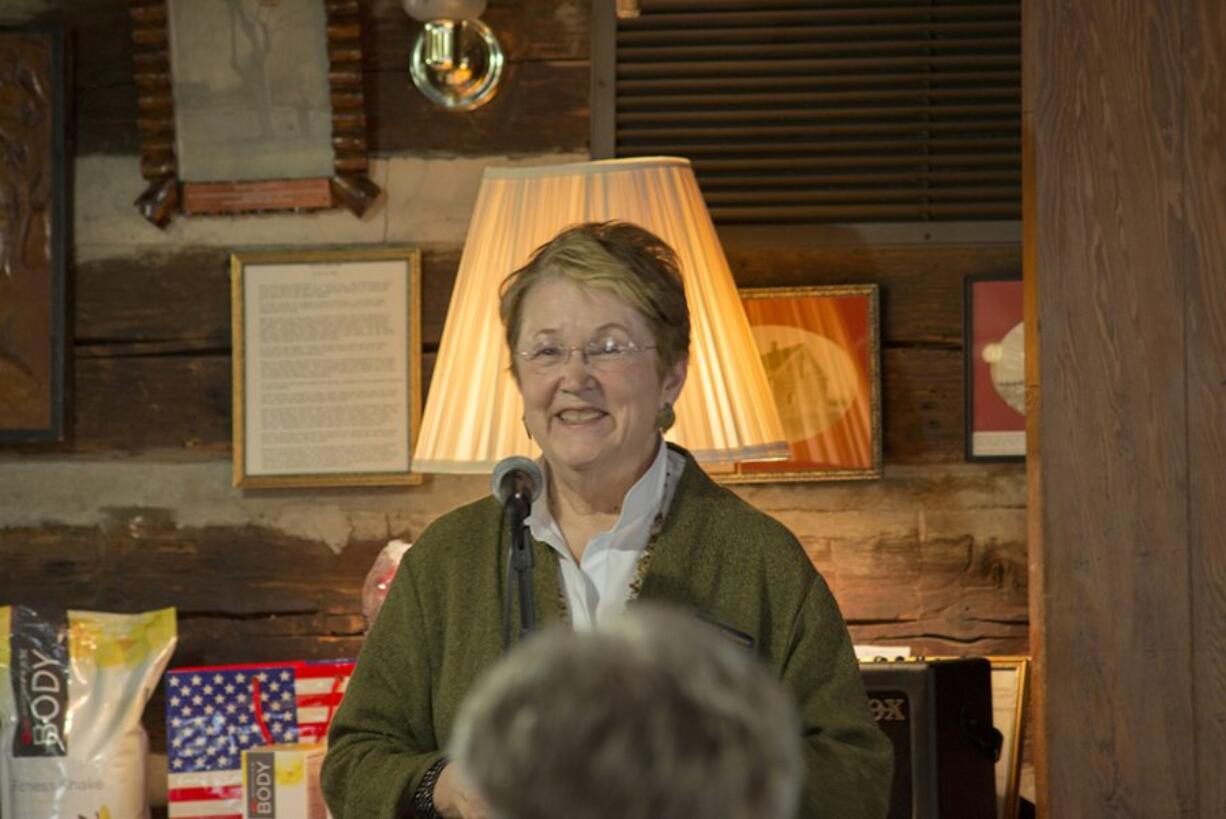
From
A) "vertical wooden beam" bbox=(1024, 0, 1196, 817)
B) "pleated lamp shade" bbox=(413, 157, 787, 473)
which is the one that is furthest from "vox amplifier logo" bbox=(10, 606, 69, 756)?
"vertical wooden beam" bbox=(1024, 0, 1196, 817)

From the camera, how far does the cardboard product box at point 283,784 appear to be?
2879 mm

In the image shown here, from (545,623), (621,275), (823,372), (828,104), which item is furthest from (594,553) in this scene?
(828,104)

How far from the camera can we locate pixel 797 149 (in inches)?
127

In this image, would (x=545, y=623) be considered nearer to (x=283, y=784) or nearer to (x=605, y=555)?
(x=605, y=555)

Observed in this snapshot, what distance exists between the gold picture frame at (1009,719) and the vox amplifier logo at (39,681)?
60.0 inches

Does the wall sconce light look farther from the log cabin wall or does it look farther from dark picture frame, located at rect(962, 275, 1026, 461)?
dark picture frame, located at rect(962, 275, 1026, 461)

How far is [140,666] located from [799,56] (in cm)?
154

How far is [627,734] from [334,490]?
244 centimetres

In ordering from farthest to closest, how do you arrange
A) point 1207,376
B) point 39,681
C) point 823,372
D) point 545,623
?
point 823,372 → point 39,681 → point 1207,376 → point 545,623

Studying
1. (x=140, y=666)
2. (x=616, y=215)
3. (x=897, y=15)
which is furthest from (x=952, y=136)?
(x=140, y=666)

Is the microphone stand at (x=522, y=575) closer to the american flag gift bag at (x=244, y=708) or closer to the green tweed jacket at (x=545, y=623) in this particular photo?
the green tweed jacket at (x=545, y=623)

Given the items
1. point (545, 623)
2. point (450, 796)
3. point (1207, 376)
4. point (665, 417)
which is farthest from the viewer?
point (1207, 376)

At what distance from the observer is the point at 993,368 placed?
3211mm

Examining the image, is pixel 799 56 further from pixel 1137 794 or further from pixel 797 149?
pixel 1137 794
